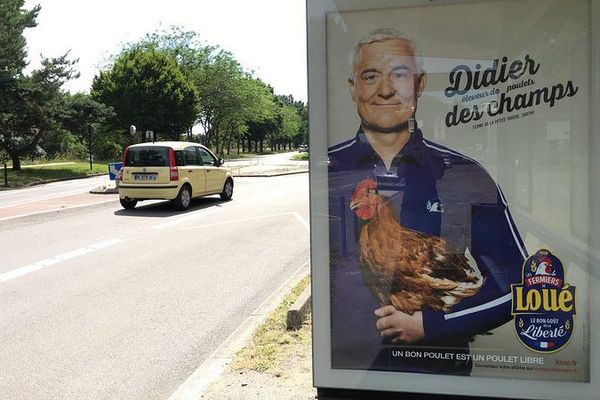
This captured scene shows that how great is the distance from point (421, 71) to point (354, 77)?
0.34 metres

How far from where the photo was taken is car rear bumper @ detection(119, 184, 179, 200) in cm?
1410

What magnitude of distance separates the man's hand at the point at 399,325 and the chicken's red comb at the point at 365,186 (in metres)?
0.64

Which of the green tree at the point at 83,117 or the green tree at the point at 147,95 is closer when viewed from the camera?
the green tree at the point at 83,117

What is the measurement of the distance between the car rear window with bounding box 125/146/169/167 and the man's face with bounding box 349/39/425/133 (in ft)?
39.3

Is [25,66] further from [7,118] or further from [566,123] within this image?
[566,123]

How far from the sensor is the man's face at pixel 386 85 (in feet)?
8.93

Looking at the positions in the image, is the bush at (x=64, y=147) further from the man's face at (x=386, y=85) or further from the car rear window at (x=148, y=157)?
the man's face at (x=386, y=85)

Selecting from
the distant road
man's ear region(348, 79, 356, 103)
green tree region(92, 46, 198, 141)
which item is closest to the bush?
green tree region(92, 46, 198, 141)

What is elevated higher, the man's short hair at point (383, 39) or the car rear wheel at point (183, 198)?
the man's short hair at point (383, 39)

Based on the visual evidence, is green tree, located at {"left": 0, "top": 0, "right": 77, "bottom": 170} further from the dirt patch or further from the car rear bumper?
the dirt patch

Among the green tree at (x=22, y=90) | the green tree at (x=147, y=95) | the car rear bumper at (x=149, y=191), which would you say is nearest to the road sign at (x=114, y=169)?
the car rear bumper at (x=149, y=191)

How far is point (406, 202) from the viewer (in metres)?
2.82

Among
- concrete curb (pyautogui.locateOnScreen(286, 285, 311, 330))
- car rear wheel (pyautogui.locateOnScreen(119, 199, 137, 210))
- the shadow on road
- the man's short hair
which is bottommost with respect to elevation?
concrete curb (pyautogui.locateOnScreen(286, 285, 311, 330))

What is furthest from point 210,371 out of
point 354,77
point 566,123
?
point 566,123
